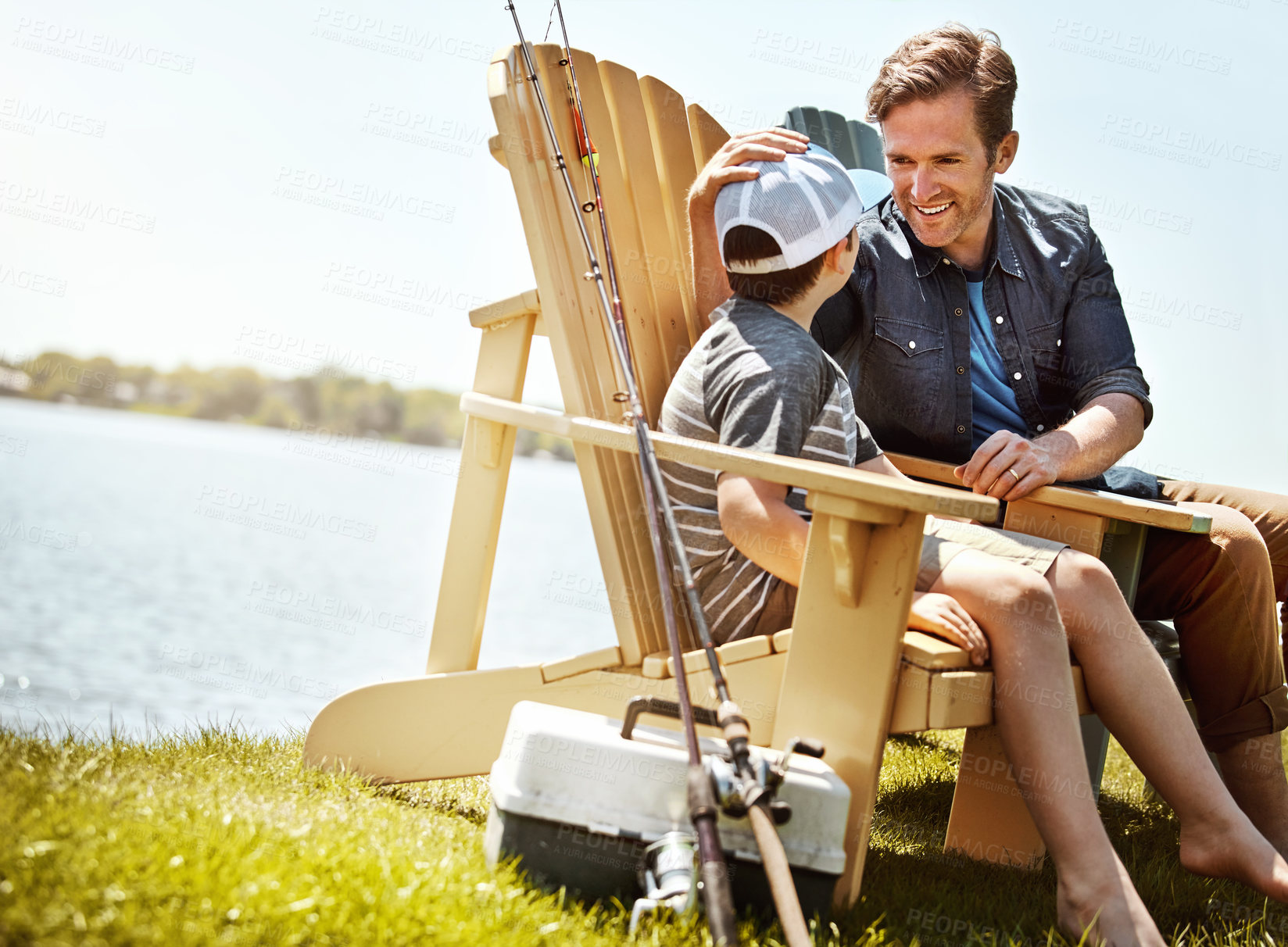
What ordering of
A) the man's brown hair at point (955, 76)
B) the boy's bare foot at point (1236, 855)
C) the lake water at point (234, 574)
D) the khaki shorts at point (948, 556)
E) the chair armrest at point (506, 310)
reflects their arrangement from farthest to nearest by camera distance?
the lake water at point (234, 574), the man's brown hair at point (955, 76), the chair armrest at point (506, 310), the khaki shorts at point (948, 556), the boy's bare foot at point (1236, 855)

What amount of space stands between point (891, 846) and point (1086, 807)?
28.6 inches

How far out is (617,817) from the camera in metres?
1.36

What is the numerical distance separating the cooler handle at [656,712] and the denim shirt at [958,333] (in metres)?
1.32

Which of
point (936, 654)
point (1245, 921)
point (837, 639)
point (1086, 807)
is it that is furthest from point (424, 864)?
point (1245, 921)

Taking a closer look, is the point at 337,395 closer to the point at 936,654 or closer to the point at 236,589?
the point at 236,589

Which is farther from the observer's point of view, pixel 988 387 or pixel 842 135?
pixel 842 135

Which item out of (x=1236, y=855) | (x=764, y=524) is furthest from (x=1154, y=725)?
(x=764, y=524)

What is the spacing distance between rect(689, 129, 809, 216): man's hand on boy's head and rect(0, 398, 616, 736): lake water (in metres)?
0.65

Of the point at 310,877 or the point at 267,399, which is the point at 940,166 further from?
the point at 267,399

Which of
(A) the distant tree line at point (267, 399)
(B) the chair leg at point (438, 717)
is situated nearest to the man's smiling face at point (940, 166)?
(B) the chair leg at point (438, 717)

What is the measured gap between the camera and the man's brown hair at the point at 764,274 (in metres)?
1.83

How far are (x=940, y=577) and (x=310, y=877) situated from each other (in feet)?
3.30

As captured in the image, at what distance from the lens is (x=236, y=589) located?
19.3m

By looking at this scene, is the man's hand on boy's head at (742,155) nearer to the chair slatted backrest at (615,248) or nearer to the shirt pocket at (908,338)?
the chair slatted backrest at (615,248)
